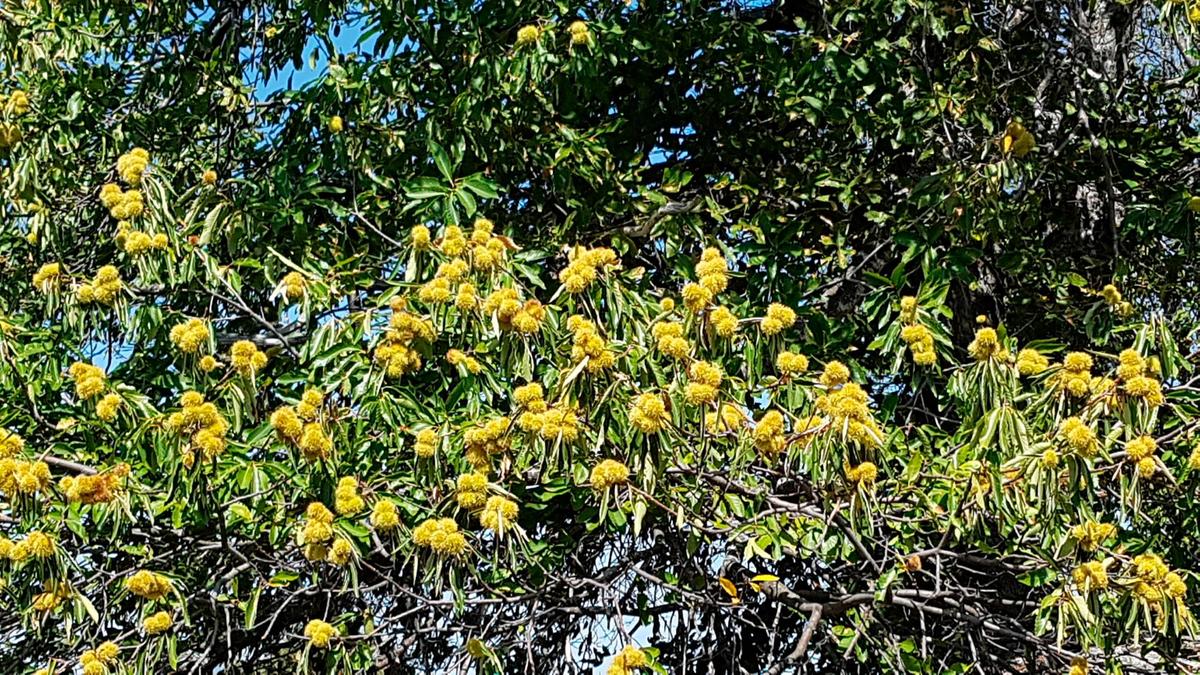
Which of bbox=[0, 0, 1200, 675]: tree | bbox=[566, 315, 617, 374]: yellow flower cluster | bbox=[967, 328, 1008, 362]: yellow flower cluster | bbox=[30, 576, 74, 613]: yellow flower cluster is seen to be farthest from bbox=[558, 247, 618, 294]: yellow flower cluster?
bbox=[30, 576, 74, 613]: yellow flower cluster

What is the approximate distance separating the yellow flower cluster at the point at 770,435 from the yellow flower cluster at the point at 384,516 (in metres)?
0.78

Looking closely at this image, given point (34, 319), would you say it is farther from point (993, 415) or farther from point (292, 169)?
point (993, 415)

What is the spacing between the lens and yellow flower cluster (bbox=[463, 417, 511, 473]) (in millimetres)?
2902

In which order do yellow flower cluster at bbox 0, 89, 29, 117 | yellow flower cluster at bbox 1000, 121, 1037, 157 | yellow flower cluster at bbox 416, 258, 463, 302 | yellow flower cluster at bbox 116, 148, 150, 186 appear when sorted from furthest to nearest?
1. yellow flower cluster at bbox 0, 89, 29, 117
2. yellow flower cluster at bbox 1000, 121, 1037, 157
3. yellow flower cluster at bbox 116, 148, 150, 186
4. yellow flower cluster at bbox 416, 258, 463, 302

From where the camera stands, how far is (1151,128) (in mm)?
4738

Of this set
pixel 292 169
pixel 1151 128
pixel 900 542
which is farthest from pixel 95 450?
pixel 1151 128

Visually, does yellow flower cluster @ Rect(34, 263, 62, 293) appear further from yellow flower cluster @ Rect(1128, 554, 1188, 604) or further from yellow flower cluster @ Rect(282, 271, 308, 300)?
yellow flower cluster @ Rect(1128, 554, 1188, 604)

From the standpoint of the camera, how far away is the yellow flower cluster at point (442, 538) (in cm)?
278

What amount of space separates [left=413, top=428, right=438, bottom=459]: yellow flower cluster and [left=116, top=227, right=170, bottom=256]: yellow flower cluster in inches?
33.8

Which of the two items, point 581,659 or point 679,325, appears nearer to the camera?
point 679,325

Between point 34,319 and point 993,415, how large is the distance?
3.14m

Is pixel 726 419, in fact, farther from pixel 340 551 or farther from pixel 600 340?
pixel 340 551

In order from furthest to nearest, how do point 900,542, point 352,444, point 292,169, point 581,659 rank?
point 292,169
point 581,659
point 900,542
point 352,444

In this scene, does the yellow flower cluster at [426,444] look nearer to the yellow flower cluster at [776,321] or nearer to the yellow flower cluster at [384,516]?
the yellow flower cluster at [384,516]
